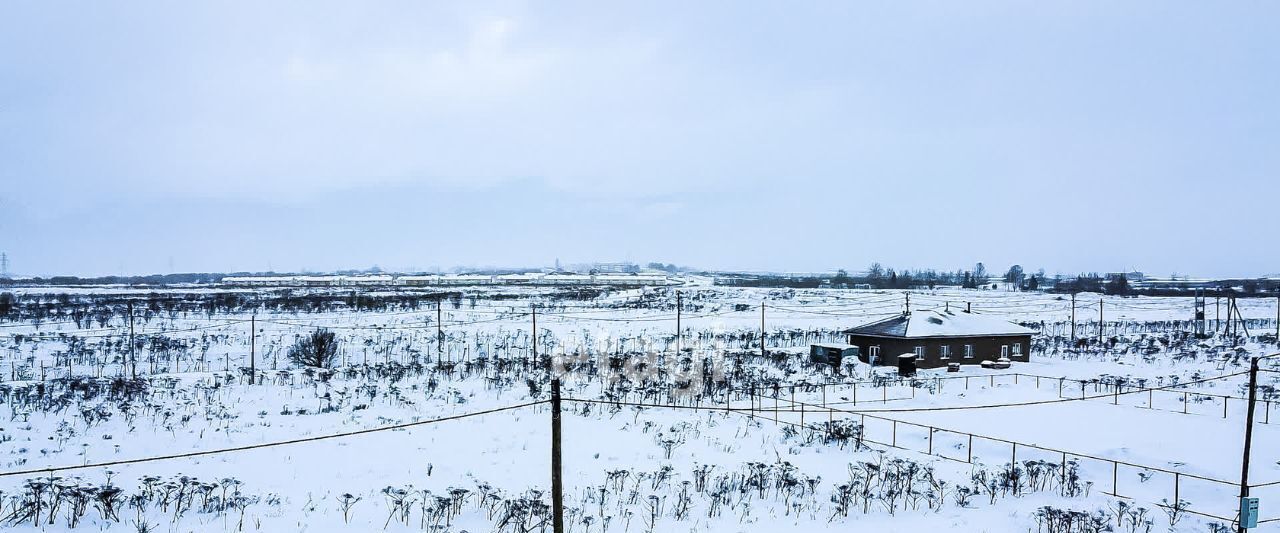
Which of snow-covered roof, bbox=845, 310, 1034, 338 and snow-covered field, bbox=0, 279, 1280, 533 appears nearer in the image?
snow-covered field, bbox=0, 279, 1280, 533

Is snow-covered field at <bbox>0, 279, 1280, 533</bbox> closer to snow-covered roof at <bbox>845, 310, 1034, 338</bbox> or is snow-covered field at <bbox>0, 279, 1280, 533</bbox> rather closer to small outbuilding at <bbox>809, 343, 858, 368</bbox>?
small outbuilding at <bbox>809, 343, 858, 368</bbox>

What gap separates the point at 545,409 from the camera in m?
20.4

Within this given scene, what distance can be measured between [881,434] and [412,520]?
12173 millimetres

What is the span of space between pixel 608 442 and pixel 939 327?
2290 centimetres

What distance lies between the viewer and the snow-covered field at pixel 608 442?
11719mm

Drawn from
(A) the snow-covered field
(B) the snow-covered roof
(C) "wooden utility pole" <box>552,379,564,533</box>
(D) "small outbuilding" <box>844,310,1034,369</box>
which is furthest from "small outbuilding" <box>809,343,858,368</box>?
(C) "wooden utility pole" <box>552,379,564,533</box>

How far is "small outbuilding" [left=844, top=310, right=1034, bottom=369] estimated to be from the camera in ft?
110

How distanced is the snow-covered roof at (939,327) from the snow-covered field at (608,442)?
2493 millimetres

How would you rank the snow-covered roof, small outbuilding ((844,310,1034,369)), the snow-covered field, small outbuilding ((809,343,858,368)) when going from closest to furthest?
the snow-covered field → small outbuilding ((809,343,858,368)) → small outbuilding ((844,310,1034,369)) → the snow-covered roof

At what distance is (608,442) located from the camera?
17.0m

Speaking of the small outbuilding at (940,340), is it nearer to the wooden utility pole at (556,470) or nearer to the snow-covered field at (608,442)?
the snow-covered field at (608,442)

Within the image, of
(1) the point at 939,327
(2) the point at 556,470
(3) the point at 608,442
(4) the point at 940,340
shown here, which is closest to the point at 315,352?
(3) the point at 608,442

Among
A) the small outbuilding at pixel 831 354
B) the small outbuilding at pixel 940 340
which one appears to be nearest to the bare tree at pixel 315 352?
the small outbuilding at pixel 831 354

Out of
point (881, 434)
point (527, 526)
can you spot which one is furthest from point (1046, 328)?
point (527, 526)
